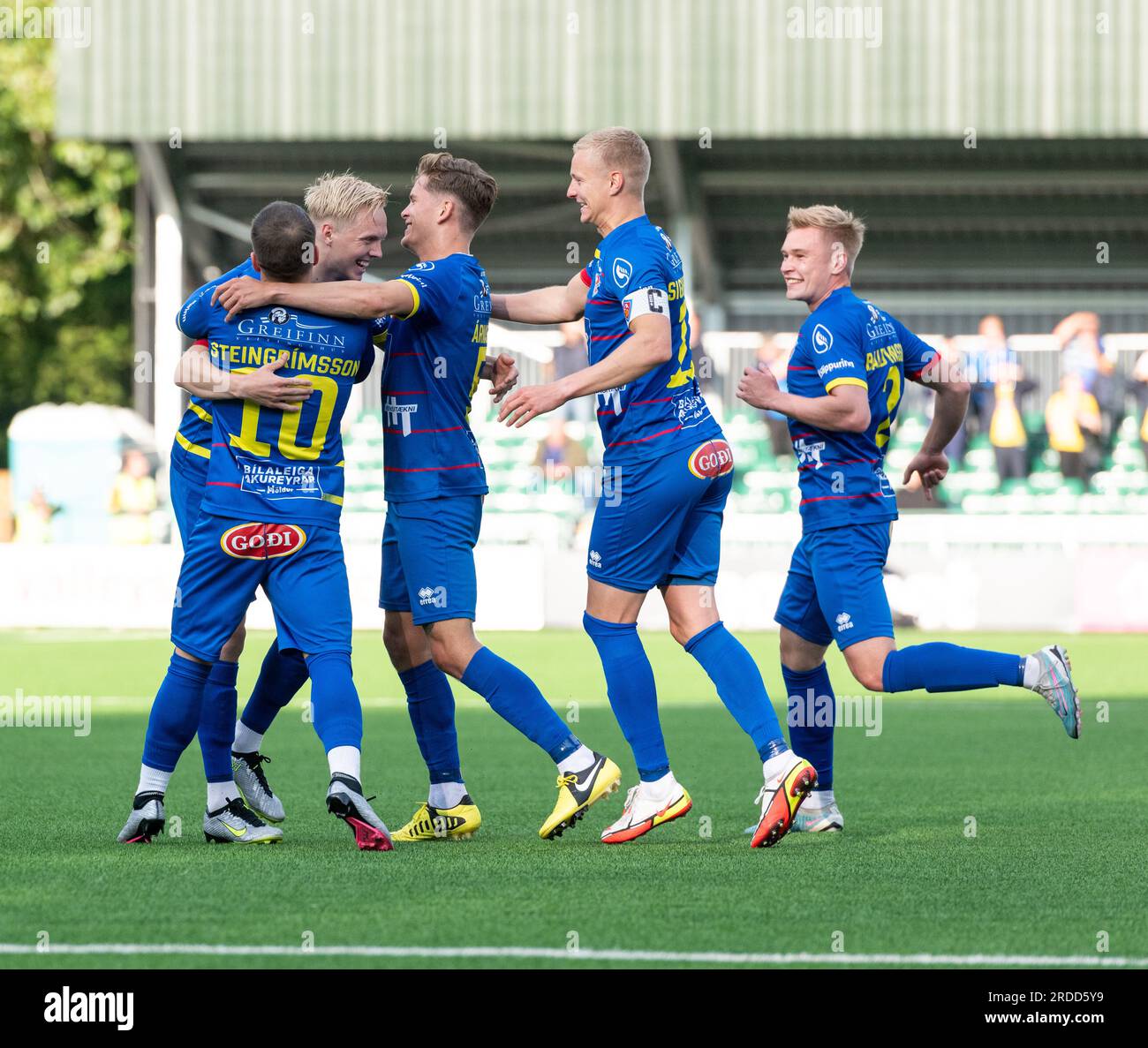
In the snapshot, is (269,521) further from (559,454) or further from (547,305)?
(559,454)

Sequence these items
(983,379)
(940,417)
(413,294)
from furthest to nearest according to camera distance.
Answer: (983,379)
(940,417)
(413,294)

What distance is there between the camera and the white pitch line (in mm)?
4180

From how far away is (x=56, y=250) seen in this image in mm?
34156

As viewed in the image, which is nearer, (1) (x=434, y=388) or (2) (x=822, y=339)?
(1) (x=434, y=388)

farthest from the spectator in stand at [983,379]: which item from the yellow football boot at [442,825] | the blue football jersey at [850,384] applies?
the yellow football boot at [442,825]

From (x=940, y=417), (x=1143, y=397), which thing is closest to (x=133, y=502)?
(x=1143, y=397)

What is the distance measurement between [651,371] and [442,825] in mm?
1619

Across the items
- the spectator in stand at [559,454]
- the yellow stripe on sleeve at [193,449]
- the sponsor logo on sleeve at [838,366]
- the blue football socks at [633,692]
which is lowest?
the blue football socks at [633,692]

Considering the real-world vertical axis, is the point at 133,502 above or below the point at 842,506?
above

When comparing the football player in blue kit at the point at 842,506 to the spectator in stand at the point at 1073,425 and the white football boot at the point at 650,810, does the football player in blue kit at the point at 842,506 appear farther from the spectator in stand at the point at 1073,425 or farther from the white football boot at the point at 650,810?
the spectator in stand at the point at 1073,425

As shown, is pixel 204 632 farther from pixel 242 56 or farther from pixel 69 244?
pixel 69 244

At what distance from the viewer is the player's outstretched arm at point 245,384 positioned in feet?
19.2

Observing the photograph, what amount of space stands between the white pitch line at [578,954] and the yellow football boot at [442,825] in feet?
6.42

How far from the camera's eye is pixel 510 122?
24.2 metres
